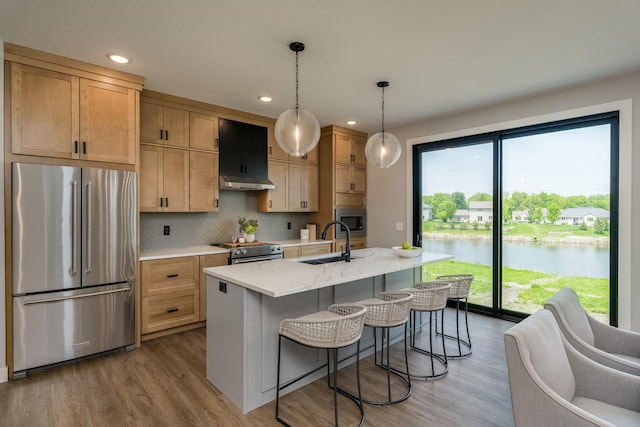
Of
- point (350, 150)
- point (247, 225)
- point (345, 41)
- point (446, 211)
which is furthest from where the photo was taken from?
point (350, 150)

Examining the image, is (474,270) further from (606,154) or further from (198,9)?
(198,9)

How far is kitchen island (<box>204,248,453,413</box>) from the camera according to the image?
7.27 ft

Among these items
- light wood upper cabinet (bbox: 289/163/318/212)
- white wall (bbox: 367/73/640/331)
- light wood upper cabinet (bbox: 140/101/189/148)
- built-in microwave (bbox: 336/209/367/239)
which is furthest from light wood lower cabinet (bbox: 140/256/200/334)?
white wall (bbox: 367/73/640/331)

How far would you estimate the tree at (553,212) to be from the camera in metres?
3.87

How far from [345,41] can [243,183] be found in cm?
233

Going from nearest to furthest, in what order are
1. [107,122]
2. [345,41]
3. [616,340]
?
[616,340] < [345,41] < [107,122]

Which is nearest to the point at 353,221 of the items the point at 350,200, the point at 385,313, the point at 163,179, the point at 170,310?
the point at 350,200

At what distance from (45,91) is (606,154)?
5417mm

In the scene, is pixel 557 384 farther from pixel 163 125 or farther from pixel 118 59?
pixel 163 125

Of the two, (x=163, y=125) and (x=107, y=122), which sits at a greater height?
(x=163, y=125)

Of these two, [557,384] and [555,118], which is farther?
[555,118]

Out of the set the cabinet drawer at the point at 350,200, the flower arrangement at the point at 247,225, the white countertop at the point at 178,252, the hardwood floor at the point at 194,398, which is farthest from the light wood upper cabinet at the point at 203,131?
the hardwood floor at the point at 194,398

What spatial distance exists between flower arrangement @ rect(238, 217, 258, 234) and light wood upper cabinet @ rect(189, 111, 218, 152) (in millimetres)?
1069

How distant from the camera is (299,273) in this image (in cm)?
248
